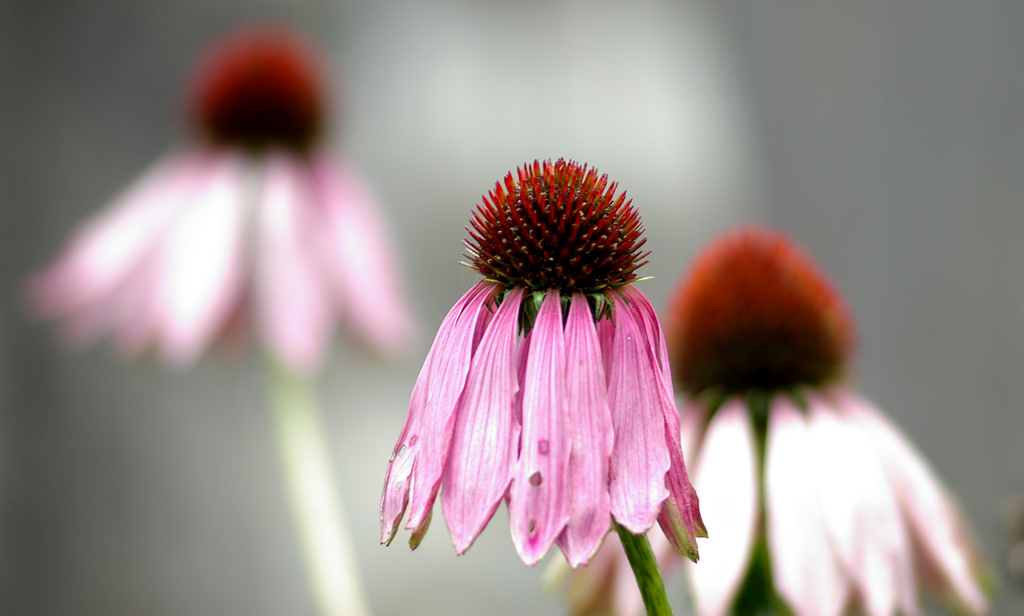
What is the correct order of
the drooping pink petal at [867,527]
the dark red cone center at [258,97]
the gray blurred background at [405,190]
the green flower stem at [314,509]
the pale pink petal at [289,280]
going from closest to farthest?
the drooping pink petal at [867,527] → the green flower stem at [314,509] → the pale pink petal at [289,280] → the dark red cone center at [258,97] → the gray blurred background at [405,190]

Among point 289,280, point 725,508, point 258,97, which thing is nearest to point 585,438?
point 725,508

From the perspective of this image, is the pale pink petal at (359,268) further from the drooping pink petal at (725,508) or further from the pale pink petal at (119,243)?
the drooping pink petal at (725,508)

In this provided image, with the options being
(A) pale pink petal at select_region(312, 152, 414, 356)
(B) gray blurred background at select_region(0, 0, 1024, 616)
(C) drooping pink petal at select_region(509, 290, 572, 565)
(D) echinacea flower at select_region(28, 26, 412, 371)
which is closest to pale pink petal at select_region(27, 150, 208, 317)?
(D) echinacea flower at select_region(28, 26, 412, 371)

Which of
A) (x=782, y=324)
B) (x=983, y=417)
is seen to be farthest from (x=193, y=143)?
(x=983, y=417)

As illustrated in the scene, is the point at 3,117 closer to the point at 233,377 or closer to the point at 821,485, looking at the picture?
the point at 233,377

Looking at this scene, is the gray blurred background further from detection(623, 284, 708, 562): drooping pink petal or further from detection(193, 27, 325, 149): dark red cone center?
detection(623, 284, 708, 562): drooping pink petal

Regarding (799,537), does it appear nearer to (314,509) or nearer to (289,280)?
(314,509)

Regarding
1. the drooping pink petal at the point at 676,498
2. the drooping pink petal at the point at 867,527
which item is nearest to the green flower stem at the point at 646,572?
the drooping pink petal at the point at 676,498
